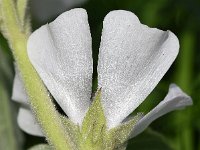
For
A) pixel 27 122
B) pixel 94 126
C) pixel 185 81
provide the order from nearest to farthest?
1. pixel 94 126
2. pixel 27 122
3. pixel 185 81

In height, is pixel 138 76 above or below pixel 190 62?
above

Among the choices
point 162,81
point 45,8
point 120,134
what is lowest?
point 162,81

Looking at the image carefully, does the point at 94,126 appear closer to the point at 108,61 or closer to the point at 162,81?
the point at 108,61

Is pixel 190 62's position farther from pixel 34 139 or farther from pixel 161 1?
pixel 34 139

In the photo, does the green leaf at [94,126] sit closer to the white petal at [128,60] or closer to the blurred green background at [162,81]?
the white petal at [128,60]

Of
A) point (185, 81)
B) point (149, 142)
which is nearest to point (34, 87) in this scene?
point (149, 142)

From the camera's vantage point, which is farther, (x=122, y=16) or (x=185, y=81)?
(x=185, y=81)

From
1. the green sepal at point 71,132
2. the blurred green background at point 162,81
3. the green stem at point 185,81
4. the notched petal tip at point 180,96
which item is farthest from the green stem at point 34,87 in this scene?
the green stem at point 185,81

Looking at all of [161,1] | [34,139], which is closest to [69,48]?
[34,139]
